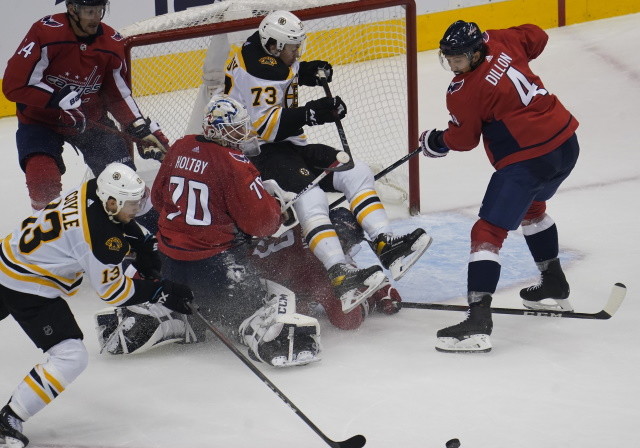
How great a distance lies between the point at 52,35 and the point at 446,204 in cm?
210

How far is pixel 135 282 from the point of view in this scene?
3.53 meters

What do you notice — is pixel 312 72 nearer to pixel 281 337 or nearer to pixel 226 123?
pixel 226 123

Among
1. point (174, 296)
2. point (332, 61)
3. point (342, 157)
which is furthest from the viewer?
point (332, 61)

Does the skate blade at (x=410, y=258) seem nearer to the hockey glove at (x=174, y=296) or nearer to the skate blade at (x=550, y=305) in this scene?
the skate blade at (x=550, y=305)

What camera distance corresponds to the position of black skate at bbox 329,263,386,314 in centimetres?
394

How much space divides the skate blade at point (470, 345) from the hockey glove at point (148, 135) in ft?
5.21

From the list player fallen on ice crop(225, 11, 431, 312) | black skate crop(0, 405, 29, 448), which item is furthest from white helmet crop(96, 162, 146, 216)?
player fallen on ice crop(225, 11, 431, 312)

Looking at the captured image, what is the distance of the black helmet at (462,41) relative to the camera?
3852 millimetres

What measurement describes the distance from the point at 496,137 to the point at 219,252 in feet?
3.46

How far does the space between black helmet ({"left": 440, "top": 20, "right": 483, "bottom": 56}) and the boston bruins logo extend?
130 cm

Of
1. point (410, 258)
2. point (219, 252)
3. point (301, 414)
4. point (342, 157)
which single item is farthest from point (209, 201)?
point (301, 414)

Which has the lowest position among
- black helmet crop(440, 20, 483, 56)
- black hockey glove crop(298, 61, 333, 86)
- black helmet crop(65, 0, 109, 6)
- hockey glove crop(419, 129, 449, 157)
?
hockey glove crop(419, 129, 449, 157)

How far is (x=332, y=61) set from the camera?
631 centimetres

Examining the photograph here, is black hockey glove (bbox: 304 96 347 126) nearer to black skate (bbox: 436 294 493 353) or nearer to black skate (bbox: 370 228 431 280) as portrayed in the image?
black skate (bbox: 370 228 431 280)
